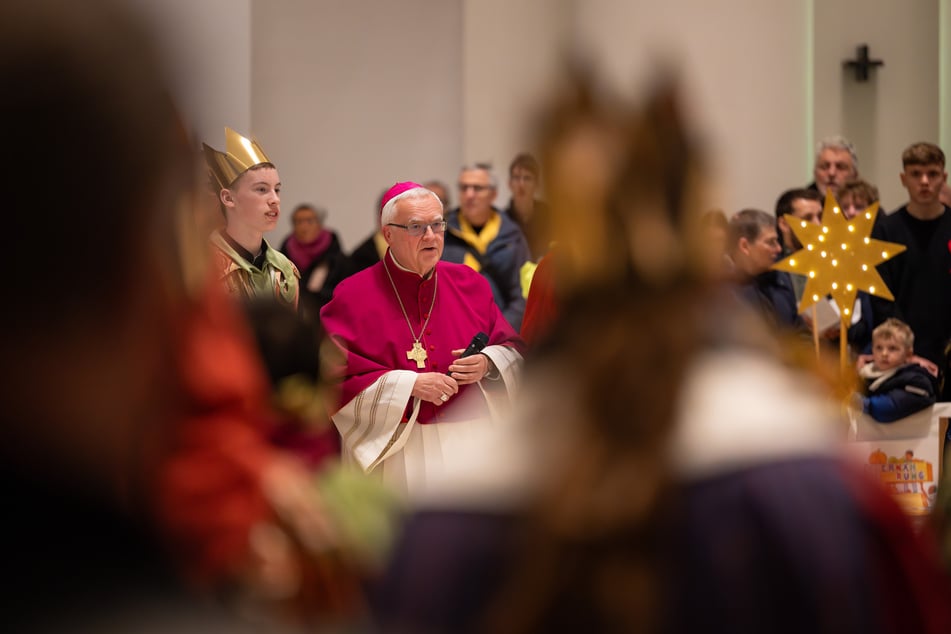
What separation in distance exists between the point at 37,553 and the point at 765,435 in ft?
2.14

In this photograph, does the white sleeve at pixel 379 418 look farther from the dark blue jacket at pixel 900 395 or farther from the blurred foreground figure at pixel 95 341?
the blurred foreground figure at pixel 95 341

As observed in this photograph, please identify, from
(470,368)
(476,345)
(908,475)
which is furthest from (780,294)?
(470,368)

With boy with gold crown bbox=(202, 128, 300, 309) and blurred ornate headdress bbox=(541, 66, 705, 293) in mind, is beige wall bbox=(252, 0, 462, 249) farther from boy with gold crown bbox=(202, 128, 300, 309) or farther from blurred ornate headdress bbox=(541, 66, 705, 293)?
blurred ornate headdress bbox=(541, 66, 705, 293)

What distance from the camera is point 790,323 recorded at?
261 inches

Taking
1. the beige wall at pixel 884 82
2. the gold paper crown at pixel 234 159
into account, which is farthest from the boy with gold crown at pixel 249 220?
the beige wall at pixel 884 82

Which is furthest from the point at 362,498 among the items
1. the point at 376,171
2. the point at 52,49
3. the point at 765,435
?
the point at 376,171

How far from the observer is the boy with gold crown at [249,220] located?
5152 millimetres

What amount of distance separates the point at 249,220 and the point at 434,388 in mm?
982

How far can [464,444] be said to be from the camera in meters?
1.43

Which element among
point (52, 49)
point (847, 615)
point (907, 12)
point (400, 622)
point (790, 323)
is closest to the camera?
point (52, 49)

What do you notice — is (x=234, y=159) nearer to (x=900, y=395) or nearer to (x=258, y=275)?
(x=258, y=275)

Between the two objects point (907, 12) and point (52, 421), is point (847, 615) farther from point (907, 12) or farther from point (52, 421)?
point (907, 12)

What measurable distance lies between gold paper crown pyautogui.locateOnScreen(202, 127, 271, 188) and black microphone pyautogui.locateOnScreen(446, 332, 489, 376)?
44.4 inches

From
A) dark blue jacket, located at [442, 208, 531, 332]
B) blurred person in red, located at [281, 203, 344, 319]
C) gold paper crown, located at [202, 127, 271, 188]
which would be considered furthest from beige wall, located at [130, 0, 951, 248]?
gold paper crown, located at [202, 127, 271, 188]
